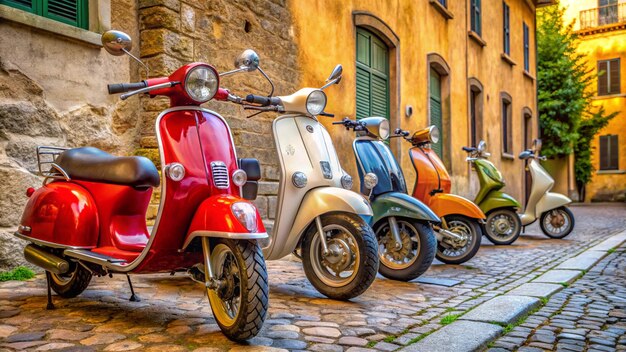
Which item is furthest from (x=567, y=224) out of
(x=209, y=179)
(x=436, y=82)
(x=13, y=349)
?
(x=13, y=349)

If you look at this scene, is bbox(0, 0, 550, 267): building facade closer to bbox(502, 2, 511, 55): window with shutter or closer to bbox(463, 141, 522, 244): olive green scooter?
bbox(463, 141, 522, 244): olive green scooter

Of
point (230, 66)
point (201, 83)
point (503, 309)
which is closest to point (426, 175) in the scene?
point (230, 66)

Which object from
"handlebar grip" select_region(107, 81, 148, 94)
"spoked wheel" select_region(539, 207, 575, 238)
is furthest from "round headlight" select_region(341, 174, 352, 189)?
"spoked wheel" select_region(539, 207, 575, 238)

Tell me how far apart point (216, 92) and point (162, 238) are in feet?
2.61

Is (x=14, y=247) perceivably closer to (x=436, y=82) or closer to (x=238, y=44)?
(x=238, y=44)

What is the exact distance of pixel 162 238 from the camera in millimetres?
3002

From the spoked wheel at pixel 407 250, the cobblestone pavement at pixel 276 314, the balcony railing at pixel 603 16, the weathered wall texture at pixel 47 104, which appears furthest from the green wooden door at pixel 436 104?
the balcony railing at pixel 603 16

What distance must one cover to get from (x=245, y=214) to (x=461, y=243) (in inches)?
137

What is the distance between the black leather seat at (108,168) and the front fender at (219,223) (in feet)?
1.47

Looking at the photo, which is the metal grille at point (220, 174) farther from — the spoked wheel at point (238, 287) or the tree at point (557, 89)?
the tree at point (557, 89)

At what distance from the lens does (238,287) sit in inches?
110

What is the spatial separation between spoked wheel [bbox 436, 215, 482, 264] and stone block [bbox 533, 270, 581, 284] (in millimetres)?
736

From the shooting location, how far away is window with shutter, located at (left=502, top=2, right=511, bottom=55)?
54.5ft

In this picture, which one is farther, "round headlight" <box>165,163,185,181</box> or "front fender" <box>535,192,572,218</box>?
"front fender" <box>535,192,572,218</box>
